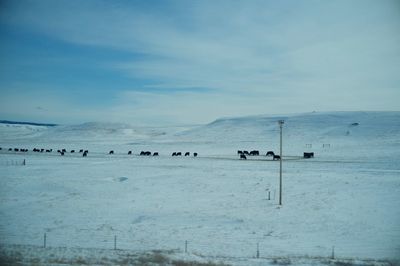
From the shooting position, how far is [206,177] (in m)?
36.4

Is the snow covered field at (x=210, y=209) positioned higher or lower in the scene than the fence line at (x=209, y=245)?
higher

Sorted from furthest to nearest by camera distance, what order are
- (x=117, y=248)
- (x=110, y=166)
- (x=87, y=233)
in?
(x=110, y=166)
(x=87, y=233)
(x=117, y=248)

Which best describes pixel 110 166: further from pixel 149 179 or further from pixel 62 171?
pixel 149 179

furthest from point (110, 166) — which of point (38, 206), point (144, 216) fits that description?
point (144, 216)

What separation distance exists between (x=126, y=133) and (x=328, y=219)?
150 metres

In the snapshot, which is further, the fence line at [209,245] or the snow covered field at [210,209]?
the snow covered field at [210,209]

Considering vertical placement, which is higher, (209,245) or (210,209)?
(210,209)

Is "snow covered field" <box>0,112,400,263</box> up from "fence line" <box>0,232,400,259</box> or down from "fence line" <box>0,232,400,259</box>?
A: up

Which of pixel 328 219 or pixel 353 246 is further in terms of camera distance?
pixel 328 219

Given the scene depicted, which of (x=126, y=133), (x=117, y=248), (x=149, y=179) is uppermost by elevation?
(x=126, y=133)

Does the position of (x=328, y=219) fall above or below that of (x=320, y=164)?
below

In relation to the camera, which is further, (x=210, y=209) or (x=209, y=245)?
(x=210, y=209)

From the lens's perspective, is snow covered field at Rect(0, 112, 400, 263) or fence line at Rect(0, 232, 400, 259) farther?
snow covered field at Rect(0, 112, 400, 263)

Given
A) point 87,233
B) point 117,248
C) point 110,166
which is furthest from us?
point 110,166
